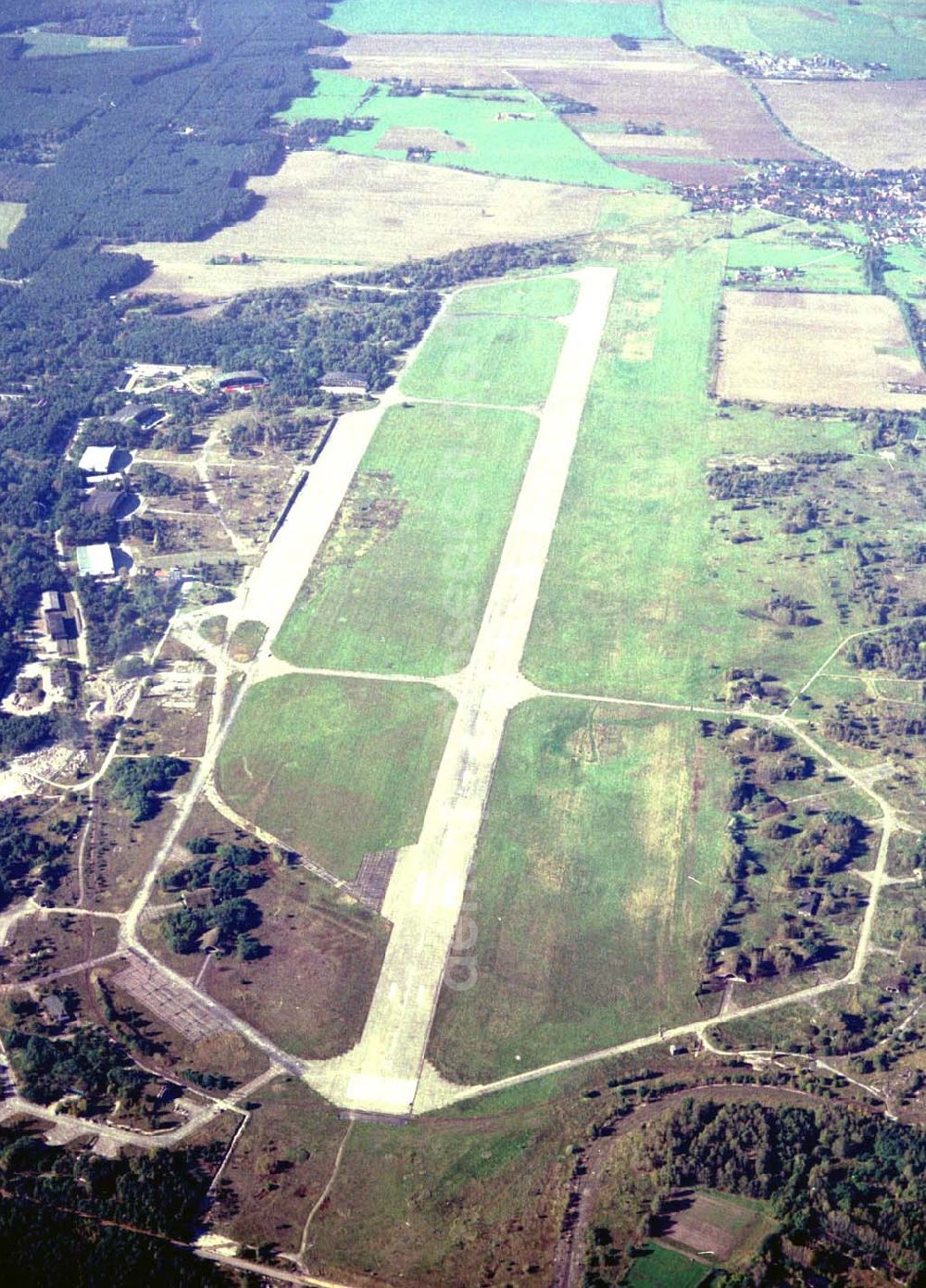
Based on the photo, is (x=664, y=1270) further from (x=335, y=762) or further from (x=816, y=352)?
(x=816, y=352)

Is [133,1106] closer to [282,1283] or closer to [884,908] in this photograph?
[282,1283]

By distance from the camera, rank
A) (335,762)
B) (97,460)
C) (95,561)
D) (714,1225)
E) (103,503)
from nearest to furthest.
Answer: (714,1225) → (335,762) → (95,561) → (103,503) → (97,460)

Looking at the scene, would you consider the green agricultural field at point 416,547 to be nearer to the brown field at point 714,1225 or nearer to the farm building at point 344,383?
the farm building at point 344,383

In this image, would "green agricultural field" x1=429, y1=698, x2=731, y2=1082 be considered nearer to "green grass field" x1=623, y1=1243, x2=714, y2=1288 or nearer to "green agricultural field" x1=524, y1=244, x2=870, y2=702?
"green agricultural field" x1=524, y1=244, x2=870, y2=702

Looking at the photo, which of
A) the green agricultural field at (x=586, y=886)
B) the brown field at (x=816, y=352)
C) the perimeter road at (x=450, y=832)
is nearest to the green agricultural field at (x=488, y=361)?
the perimeter road at (x=450, y=832)

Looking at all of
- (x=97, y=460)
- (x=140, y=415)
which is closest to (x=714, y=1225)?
(x=97, y=460)

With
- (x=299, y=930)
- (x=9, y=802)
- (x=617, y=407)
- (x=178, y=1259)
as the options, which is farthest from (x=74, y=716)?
(x=617, y=407)

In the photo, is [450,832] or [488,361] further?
[488,361]

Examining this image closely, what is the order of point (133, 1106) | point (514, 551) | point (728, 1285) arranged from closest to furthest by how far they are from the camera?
point (728, 1285) → point (133, 1106) → point (514, 551)
